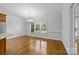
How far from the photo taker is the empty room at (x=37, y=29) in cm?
181

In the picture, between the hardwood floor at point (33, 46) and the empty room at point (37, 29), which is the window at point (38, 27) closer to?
the empty room at point (37, 29)

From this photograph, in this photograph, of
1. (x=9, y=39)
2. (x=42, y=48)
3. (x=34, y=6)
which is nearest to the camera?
(x=34, y=6)

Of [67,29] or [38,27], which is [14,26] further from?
[67,29]

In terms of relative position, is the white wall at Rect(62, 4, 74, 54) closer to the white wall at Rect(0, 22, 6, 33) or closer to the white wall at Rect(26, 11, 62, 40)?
the white wall at Rect(26, 11, 62, 40)

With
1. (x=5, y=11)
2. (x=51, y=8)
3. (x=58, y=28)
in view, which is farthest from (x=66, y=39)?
(x=5, y=11)


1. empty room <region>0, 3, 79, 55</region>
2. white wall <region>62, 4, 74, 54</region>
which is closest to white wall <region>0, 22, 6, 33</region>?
empty room <region>0, 3, 79, 55</region>

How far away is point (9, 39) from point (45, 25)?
2.22 feet

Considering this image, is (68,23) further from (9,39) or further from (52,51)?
(9,39)

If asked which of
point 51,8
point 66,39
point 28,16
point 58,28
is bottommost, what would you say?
point 66,39

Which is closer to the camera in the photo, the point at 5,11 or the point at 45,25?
the point at 5,11

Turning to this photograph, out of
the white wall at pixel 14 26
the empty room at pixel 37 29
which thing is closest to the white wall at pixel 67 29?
the empty room at pixel 37 29

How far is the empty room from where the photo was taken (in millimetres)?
1813

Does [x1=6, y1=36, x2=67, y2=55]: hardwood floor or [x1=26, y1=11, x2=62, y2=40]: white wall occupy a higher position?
[x1=26, y1=11, x2=62, y2=40]: white wall

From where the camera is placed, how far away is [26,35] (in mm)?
1902
